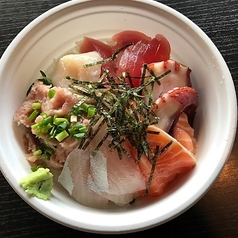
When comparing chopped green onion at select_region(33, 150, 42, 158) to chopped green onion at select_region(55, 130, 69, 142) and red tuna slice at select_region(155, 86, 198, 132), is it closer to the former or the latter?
chopped green onion at select_region(55, 130, 69, 142)

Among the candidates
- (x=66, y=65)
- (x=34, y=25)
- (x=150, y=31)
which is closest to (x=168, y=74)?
(x=150, y=31)

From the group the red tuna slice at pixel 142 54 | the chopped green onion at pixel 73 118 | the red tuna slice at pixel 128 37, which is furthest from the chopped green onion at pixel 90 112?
the red tuna slice at pixel 128 37

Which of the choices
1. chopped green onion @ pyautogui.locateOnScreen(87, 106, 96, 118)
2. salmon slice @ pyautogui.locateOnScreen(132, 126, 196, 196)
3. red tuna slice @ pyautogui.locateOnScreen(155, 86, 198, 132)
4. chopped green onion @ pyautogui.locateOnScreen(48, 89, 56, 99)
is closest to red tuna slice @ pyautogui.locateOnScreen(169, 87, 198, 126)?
red tuna slice @ pyautogui.locateOnScreen(155, 86, 198, 132)

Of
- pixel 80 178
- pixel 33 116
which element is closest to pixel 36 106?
pixel 33 116

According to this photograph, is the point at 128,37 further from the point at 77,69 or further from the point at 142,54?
the point at 77,69

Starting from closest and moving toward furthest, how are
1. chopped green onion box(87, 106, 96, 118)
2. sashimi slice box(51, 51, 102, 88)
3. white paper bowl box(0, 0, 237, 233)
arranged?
white paper bowl box(0, 0, 237, 233) < chopped green onion box(87, 106, 96, 118) < sashimi slice box(51, 51, 102, 88)

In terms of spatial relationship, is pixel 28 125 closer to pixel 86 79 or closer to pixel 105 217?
pixel 86 79

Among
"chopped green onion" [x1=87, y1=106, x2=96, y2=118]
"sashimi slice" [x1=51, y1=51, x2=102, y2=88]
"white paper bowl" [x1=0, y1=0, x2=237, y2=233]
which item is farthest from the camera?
"sashimi slice" [x1=51, y1=51, x2=102, y2=88]
